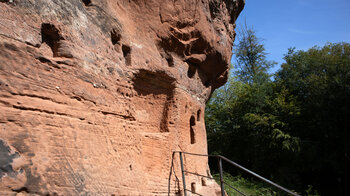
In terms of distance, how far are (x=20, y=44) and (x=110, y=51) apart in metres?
1.54

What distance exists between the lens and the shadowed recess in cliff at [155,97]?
4961mm

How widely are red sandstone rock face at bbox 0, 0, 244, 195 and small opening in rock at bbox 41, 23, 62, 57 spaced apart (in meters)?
0.01

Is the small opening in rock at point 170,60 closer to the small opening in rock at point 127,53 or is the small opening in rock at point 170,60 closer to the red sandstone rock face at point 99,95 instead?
the red sandstone rock face at point 99,95

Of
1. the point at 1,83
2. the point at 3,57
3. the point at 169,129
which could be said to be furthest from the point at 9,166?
the point at 169,129

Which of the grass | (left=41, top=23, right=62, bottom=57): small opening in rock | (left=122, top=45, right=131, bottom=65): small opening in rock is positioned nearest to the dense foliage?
the grass

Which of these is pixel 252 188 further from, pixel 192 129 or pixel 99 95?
pixel 99 95

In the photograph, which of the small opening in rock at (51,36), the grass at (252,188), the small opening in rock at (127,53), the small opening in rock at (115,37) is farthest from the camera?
the grass at (252,188)

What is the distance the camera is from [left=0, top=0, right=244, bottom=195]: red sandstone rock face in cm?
267

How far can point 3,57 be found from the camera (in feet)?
8.63

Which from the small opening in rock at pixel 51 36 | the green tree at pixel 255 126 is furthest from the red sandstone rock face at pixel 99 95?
the green tree at pixel 255 126

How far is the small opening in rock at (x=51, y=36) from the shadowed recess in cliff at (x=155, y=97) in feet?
5.31

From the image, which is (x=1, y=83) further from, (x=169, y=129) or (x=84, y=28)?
(x=169, y=129)

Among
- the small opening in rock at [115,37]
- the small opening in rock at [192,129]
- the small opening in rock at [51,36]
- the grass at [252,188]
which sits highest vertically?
the small opening in rock at [115,37]

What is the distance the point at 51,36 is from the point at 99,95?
1007 millimetres
